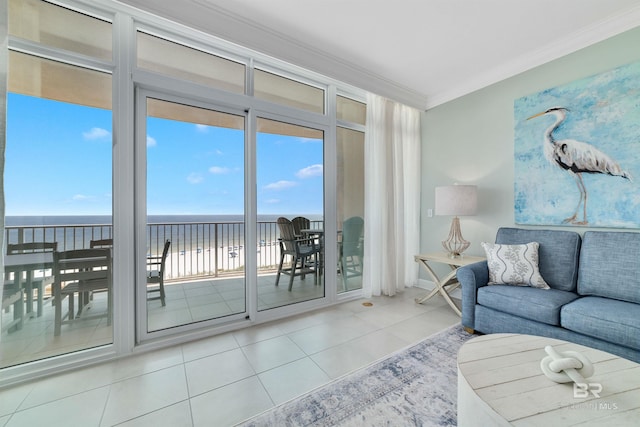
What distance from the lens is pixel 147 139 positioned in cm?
219

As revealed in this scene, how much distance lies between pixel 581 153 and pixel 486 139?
89 cm

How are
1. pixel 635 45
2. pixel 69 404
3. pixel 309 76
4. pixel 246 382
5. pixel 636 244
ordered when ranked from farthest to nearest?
pixel 309 76 → pixel 635 45 → pixel 636 244 → pixel 246 382 → pixel 69 404

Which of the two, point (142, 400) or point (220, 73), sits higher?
point (220, 73)

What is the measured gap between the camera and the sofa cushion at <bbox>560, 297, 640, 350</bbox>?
→ 5.08 ft

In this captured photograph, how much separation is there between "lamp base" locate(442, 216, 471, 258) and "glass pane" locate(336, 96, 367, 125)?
1805 millimetres

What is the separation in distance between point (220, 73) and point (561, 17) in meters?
3.10

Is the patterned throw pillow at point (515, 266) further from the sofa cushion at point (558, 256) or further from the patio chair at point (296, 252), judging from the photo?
the patio chair at point (296, 252)

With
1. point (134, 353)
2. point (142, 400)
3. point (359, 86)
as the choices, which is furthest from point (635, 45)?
point (134, 353)

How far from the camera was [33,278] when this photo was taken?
70.6 inches

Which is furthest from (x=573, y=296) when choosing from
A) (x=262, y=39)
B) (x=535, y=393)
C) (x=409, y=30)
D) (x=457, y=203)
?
(x=262, y=39)

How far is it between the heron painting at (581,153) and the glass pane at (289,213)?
88.6 inches

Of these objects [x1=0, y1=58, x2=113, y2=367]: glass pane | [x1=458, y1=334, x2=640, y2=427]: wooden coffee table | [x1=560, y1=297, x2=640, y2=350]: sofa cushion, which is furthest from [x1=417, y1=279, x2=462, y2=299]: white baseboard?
[x1=0, y1=58, x2=113, y2=367]: glass pane

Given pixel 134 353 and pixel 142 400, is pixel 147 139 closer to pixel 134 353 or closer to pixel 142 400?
pixel 134 353

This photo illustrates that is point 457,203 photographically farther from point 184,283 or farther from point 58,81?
point 58,81
